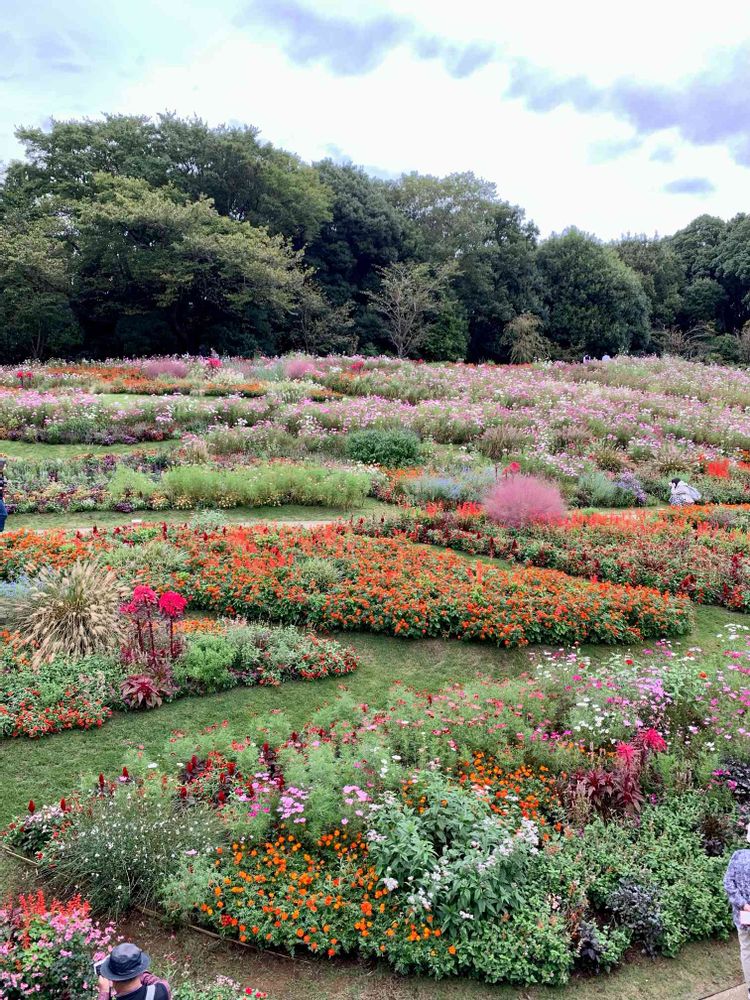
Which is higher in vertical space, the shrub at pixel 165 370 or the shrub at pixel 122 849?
the shrub at pixel 165 370

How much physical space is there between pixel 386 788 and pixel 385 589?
11.0 ft

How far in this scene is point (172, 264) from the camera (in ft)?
90.2

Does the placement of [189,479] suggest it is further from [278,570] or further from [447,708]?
[447,708]

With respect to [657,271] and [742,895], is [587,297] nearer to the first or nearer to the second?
[657,271]

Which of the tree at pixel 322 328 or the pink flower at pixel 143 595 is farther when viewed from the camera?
the tree at pixel 322 328

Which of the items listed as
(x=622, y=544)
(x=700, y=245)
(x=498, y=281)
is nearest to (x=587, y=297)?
(x=498, y=281)

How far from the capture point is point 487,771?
5113 millimetres

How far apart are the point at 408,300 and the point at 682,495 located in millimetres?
24240

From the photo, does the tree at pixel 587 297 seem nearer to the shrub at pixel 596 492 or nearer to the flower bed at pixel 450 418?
the flower bed at pixel 450 418

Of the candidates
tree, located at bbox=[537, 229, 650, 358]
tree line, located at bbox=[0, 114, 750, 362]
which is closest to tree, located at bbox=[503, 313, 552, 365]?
tree line, located at bbox=[0, 114, 750, 362]

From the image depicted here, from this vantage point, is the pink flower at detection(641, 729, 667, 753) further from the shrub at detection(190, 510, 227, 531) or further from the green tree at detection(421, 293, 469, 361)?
the green tree at detection(421, 293, 469, 361)

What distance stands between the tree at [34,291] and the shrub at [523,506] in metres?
23.1

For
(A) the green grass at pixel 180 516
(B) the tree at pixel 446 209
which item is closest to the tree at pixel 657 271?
(B) the tree at pixel 446 209

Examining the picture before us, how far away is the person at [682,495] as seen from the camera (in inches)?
496
